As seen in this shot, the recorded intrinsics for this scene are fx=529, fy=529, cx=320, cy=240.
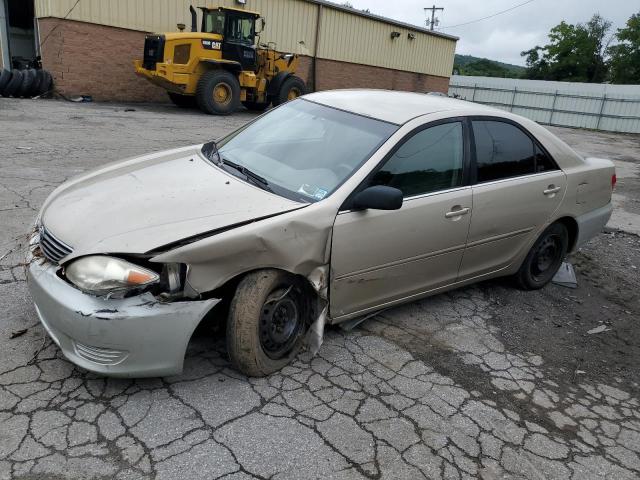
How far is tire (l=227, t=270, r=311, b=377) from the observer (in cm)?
273

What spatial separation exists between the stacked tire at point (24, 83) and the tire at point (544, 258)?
47.6 ft

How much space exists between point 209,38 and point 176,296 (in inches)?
517

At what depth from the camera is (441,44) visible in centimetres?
2789

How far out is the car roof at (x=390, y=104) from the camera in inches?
139

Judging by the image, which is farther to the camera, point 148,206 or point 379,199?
point 379,199

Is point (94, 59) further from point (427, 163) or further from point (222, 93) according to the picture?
point (427, 163)

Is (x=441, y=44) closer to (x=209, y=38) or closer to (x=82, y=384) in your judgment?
(x=209, y=38)

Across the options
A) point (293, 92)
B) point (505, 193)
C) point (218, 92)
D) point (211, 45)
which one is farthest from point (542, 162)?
point (293, 92)

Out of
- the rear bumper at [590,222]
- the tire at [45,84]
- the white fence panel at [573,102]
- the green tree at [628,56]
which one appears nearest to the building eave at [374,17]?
the white fence panel at [573,102]

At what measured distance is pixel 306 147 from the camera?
3473mm

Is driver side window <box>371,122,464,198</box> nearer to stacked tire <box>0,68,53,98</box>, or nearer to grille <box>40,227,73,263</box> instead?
grille <box>40,227,73,263</box>

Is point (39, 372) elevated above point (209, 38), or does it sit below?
below

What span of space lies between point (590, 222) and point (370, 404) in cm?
295

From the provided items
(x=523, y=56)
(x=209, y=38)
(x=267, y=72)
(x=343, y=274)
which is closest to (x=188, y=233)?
(x=343, y=274)
